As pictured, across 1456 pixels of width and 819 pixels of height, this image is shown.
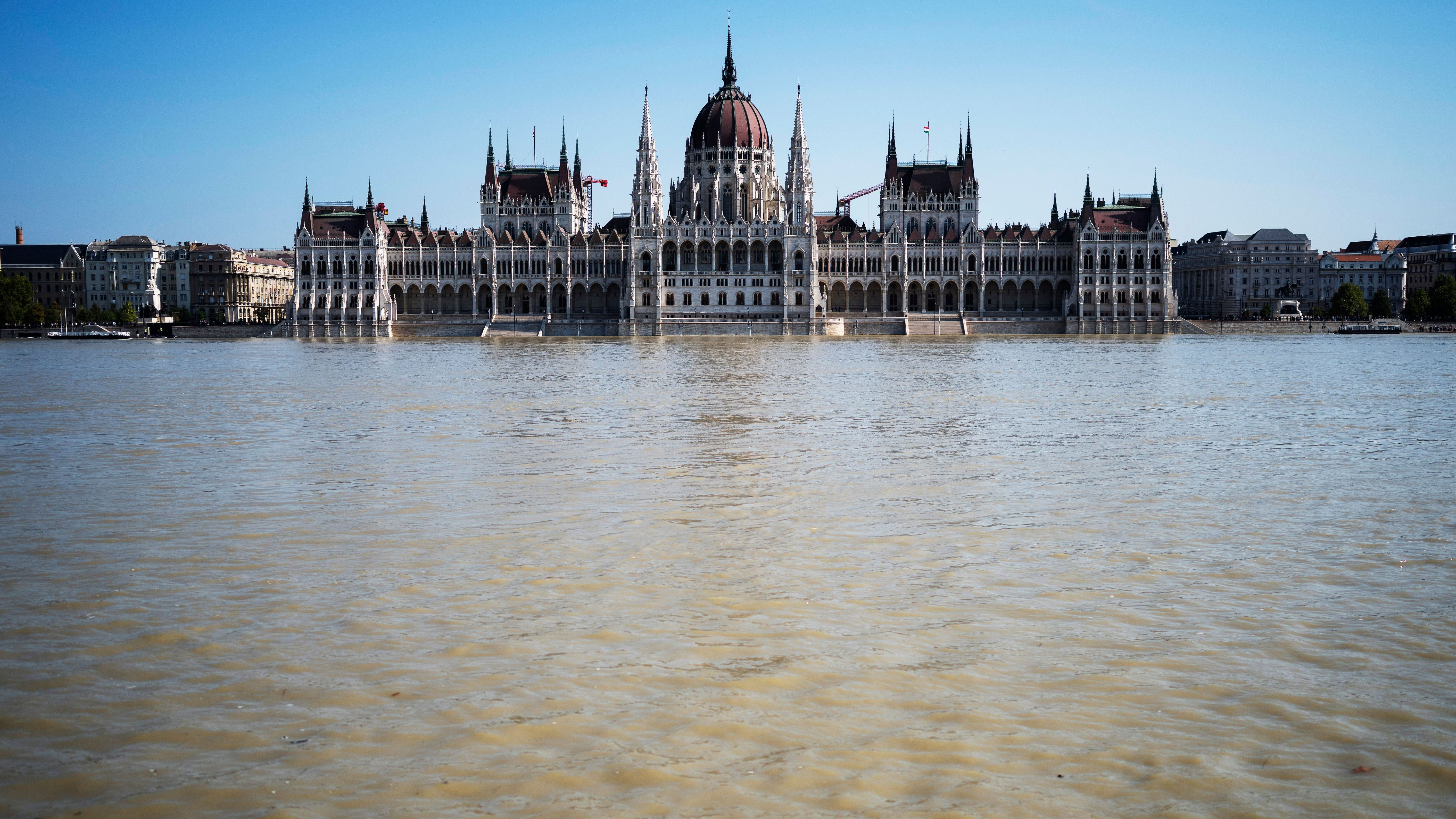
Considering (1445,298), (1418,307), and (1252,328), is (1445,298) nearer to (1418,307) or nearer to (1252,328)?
(1418,307)

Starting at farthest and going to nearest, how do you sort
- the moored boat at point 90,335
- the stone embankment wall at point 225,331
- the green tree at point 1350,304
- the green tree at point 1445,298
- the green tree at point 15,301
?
the green tree at point 1350,304 → the green tree at point 1445,298 → the green tree at point 15,301 → the stone embankment wall at point 225,331 → the moored boat at point 90,335

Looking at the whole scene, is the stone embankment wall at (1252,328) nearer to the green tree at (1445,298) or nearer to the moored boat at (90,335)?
the green tree at (1445,298)

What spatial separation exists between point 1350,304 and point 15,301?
13787 cm

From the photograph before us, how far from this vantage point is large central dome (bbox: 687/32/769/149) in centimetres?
11294

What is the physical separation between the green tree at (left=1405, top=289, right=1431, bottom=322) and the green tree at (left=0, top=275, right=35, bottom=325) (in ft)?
470

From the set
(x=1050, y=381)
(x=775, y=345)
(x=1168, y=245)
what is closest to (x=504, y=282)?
(x=775, y=345)

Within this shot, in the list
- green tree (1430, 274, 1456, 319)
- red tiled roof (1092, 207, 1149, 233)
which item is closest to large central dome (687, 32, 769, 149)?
red tiled roof (1092, 207, 1149, 233)

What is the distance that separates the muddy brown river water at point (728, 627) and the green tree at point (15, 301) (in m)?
105

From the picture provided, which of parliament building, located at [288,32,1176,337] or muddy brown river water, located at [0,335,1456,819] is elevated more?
parliament building, located at [288,32,1176,337]

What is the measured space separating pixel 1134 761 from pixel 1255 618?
9.34ft

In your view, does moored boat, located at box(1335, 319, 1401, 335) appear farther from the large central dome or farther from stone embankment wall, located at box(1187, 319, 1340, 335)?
the large central dome

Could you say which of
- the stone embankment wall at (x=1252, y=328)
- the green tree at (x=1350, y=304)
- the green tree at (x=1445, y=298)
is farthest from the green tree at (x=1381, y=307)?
the stone embankment wall at (x=1252, y=328)

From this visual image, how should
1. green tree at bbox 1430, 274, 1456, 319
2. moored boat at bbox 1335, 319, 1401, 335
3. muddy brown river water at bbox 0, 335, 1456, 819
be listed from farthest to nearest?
green tree at bbox 1430, 274, 1456, 319 < moored boat at bbox 1335, 319, 1401, 335 < muddy brown river water at bbox 0, 335, 1456, 819

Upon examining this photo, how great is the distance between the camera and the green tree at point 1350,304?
421 feet
